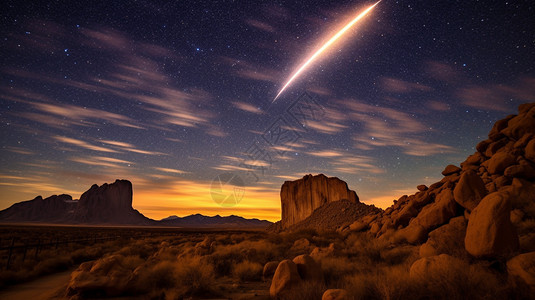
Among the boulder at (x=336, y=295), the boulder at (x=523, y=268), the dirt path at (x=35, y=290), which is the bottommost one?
the dirt path at (x=35, y=290)

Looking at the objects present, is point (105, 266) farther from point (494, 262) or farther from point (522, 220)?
point (522, 220)

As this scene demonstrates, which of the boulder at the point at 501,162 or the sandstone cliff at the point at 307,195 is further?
the sandstone cliff at the point at 307,195

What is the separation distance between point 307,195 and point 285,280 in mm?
67652

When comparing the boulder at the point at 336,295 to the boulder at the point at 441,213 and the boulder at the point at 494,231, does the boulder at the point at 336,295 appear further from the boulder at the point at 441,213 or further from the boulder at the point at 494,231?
the boulder at the point at 441,213

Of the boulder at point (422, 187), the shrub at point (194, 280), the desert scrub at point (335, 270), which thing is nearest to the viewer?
the desert scrub at point (335, 270)

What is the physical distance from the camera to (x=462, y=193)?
1012 cm

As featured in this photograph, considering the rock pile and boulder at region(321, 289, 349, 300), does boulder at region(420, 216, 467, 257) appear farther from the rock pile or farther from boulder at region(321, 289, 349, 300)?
boulder at region(321, 289, 349, 300)

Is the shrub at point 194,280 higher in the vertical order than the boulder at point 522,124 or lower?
lower

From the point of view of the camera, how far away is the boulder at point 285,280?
710 cm

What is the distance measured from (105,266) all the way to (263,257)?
23.8 feet

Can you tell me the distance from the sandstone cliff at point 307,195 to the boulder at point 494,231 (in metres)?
60.3

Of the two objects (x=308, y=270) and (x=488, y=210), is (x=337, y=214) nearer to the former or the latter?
(x=308, y=270)

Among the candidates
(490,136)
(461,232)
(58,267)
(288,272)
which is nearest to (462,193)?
(461,232)

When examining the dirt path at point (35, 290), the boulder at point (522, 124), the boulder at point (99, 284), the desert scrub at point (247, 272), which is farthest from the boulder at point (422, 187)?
the dirt path at point (35, 290)
